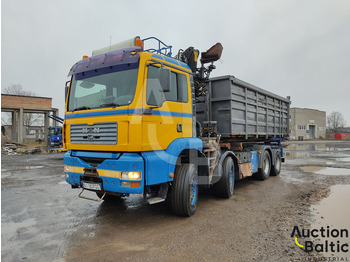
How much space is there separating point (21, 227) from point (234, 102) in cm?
553

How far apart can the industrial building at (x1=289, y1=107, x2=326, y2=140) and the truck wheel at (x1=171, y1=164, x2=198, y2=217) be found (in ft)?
171

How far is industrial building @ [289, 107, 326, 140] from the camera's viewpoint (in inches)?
2074

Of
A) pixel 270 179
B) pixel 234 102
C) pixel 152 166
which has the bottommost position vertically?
pixel 270 179

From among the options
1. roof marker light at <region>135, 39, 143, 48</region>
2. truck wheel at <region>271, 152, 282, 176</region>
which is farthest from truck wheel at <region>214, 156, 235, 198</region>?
truck wheel at <region>271, 152, 282, 176</region>

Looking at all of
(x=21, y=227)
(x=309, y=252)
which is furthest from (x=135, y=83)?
(x=309, y=252)

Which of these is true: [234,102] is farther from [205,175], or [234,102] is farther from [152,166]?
[152,166]

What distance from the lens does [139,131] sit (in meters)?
4.03

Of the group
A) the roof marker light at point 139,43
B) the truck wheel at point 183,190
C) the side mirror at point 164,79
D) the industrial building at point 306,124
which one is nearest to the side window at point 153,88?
the side mirror at point 164,79

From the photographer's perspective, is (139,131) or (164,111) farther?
(164,111)

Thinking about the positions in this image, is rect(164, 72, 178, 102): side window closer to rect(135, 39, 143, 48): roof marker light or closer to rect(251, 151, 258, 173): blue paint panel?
rect(135, 39, 143, 48): roof marker light

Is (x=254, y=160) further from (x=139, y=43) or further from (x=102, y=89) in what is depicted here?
(x=102, y=89)

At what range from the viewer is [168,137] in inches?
181

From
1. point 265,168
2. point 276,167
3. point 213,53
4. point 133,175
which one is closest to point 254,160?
point 265,168

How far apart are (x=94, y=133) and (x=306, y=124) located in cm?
5984
